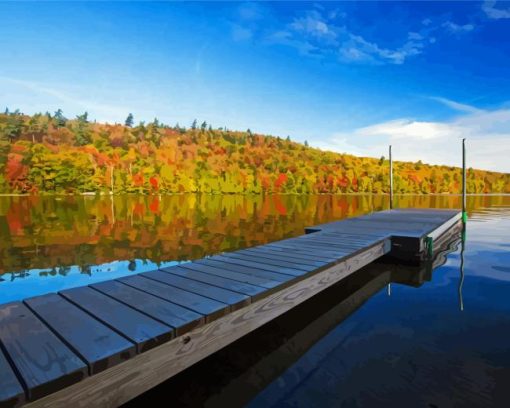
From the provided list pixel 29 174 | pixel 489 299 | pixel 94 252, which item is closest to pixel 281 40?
pixel 94 252

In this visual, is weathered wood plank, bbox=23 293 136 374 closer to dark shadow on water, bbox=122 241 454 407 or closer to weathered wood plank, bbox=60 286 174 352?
weathered wood plank, bbox=60 286 174 352

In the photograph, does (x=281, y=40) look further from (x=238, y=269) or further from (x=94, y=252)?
(x=238, y=269)

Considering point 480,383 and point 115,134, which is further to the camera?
point 115,134

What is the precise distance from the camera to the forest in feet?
159

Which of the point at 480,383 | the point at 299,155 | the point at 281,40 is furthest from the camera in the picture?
the point at 299,155

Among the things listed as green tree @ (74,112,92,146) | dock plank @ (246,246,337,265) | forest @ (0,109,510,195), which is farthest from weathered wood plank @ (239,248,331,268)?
green tree @ (74,112,92,146)

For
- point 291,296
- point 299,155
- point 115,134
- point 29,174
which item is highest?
point 115,134

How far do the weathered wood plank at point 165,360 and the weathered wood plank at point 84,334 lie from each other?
0.23 ft

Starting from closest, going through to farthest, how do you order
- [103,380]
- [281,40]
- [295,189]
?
1. [103,380]
2. [281,40]
3. [295,189]

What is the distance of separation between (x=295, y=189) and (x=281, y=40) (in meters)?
34.6

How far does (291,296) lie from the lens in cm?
341

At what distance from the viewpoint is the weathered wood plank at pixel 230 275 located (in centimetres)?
326

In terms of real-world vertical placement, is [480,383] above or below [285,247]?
below

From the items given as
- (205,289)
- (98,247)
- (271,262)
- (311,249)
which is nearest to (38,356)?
(205,289)
